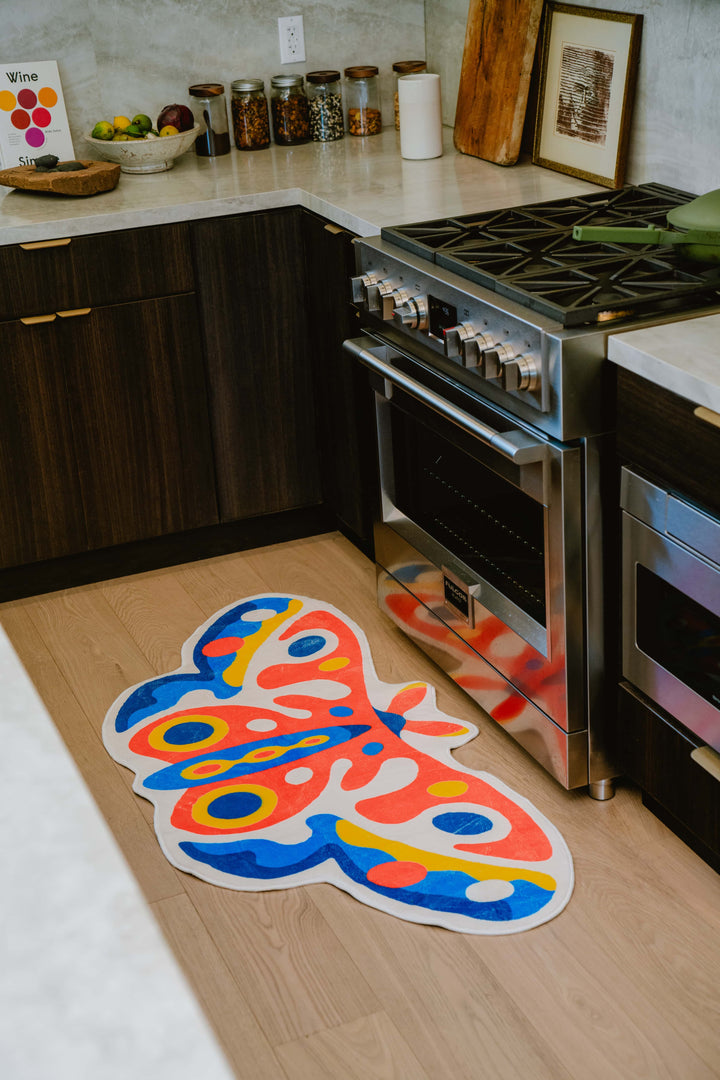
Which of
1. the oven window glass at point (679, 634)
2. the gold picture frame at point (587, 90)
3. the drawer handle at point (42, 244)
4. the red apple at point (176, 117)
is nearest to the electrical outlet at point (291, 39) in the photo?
the red apple at point (176, 117)

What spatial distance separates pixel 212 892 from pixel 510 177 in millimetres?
1704

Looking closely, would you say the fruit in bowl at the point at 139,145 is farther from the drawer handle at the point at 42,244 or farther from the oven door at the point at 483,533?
the oven door at the point at 483,533

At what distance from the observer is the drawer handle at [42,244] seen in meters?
2.58

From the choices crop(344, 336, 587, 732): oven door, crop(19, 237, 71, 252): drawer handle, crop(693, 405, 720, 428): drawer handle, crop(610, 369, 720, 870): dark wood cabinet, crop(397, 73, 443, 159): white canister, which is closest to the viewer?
crop(693, 405, 720, 428): drawer handle

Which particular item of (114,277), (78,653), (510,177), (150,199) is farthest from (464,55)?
(78,653)

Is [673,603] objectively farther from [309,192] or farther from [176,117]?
[176,117]

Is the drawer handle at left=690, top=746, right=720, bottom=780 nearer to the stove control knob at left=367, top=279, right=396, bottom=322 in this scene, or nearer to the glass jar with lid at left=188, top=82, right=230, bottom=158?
the stove control knob at left=367, top=279, right=396, bottom=322

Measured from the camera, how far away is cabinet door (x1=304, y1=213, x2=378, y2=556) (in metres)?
2.59

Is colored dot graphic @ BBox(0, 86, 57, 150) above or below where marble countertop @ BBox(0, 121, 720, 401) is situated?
above

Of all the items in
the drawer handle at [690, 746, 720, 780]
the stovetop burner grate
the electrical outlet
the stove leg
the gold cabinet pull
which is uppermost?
the electrical outlet

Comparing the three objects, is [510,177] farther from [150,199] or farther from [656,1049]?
[656,1049]

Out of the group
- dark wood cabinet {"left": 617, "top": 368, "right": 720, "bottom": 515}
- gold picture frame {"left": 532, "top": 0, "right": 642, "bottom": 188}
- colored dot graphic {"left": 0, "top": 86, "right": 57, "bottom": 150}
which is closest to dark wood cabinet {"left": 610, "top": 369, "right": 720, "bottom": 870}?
dark wood cabinet {"left": 617, "top": 368, "right": 720, "bottom": 515}

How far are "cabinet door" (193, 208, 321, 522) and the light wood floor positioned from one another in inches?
37.8

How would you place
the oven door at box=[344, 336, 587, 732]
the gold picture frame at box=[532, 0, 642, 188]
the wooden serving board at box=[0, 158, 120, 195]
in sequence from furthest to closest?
the wooden serving board at box=[0, 158, 120, 195] < the gold picture frame at box=[532, 0, 642, 188] < the oven door at box=[344, 336, 587, 732]
